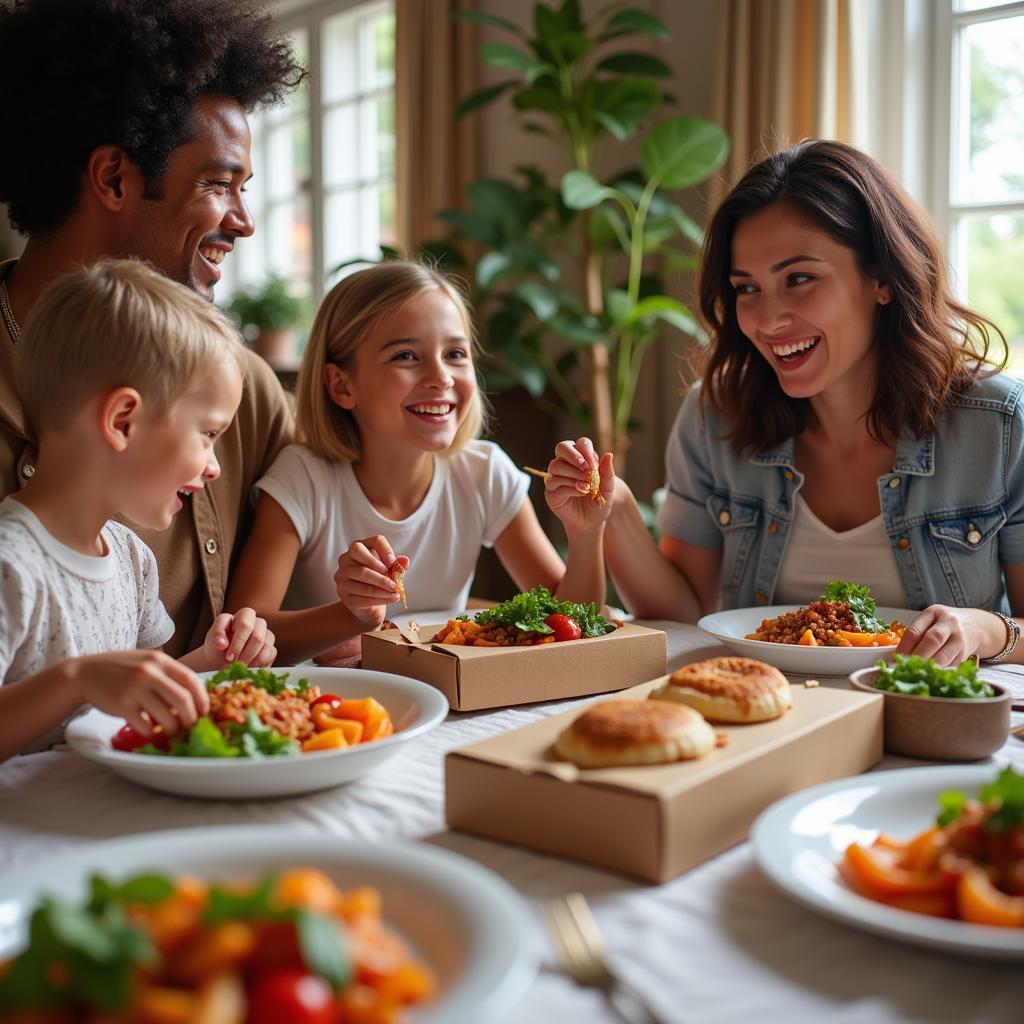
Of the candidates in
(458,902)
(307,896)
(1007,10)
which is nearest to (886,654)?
(458,902)

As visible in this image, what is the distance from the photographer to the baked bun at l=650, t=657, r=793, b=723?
1113 millimetres

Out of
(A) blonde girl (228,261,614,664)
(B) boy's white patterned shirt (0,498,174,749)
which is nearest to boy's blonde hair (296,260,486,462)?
(A) blonde girl (228,261,614,664)

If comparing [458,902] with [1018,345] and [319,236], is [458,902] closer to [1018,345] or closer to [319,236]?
[1018,345]

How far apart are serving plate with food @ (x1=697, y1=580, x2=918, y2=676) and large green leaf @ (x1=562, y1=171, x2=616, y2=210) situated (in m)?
2.20

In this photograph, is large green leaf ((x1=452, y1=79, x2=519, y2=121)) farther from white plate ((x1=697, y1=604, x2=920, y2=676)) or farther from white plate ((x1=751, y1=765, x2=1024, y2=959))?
white plate ((x1=751, y1=765, x2=1024, y2=959))

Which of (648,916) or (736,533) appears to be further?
(736,533)

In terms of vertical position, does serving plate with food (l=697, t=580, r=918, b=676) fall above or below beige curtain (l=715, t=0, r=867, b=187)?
below

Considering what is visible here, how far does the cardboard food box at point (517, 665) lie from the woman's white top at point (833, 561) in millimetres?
655

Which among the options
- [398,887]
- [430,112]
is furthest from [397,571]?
[430,112]

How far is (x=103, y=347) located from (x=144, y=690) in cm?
52

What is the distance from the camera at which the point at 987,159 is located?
3645 mm

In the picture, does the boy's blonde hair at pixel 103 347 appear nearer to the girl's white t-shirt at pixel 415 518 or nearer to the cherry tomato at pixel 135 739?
the cherry tomato at pixel 135 739

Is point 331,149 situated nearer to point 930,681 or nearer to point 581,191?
point 581,191

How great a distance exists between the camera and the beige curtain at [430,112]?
538 centimetres
